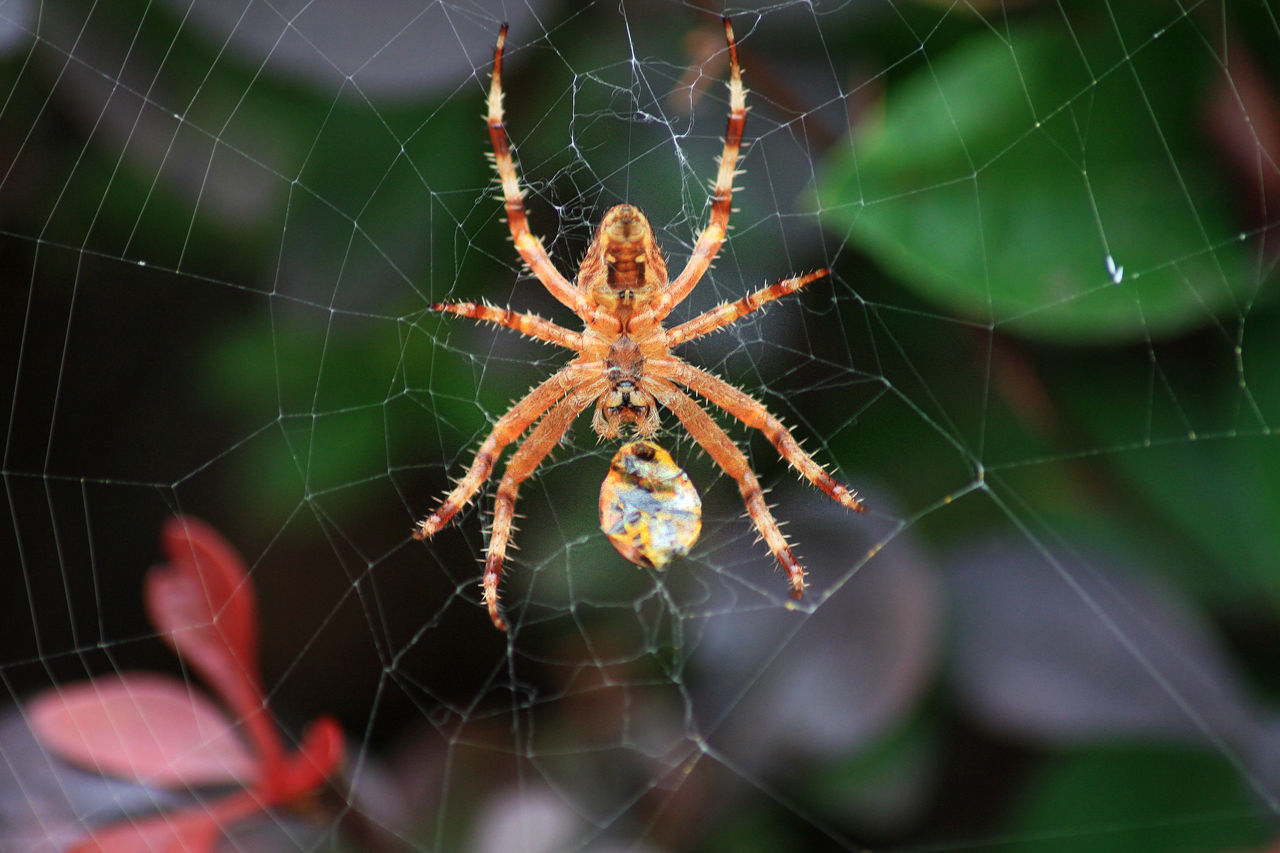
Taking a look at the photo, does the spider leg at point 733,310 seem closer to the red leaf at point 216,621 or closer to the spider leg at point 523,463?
the spider leg at point 523,463

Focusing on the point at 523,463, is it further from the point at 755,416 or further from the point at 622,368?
the point at 755,416

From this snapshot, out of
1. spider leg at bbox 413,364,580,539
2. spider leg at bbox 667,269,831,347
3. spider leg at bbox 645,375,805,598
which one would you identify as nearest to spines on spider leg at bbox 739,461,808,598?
spider leg at bbox 645,375,805,598

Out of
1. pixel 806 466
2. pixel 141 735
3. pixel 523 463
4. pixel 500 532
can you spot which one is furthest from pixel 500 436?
pixel 141 735

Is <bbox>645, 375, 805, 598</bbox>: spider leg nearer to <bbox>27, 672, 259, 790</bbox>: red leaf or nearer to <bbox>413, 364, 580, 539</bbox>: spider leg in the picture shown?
<bbox>413, 364, 580, 539</bbox>: spider leg

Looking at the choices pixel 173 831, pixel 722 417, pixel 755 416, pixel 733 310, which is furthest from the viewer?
pixel 722 417

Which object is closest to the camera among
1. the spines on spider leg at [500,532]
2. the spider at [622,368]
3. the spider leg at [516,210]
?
the spider leg at [516,210]

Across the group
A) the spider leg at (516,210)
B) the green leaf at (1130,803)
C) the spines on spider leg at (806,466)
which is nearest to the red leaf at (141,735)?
the spider leg at (516,210)
